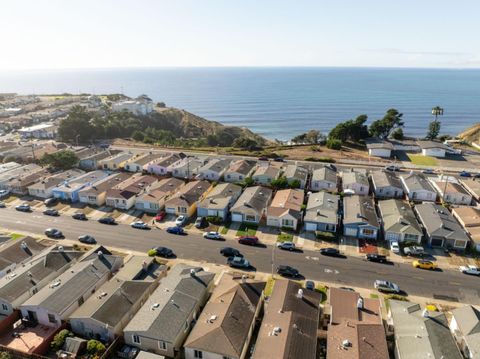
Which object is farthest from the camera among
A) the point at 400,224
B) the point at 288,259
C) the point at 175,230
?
the point at 175,230

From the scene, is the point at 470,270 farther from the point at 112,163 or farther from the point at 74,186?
the point at 112,163

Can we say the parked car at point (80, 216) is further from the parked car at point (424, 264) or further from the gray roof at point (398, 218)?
the parked car at point (424, 264)

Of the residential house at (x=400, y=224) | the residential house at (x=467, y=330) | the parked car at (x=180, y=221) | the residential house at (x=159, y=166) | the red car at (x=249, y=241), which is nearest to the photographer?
the residential house at (x=467, y=330)

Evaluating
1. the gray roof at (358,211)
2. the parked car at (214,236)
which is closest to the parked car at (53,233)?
the parked car at (214,236)

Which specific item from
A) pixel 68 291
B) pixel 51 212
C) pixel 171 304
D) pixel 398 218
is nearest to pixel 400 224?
pixel 398 218

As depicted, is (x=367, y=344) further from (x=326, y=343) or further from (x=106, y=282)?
(x=106, y=282)

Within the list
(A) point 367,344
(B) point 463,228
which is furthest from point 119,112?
(A) point 367,344

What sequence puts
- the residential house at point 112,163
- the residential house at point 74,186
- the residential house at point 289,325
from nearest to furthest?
the residential house at point 289,325 → the residential house at point 74,186 → the residential house at point 112,163
